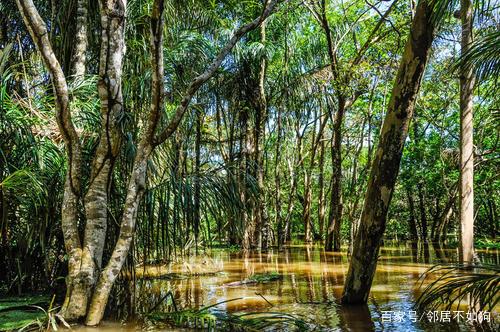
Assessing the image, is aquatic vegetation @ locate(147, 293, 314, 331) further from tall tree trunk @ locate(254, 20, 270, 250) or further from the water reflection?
tall tree trunk @ locate(254, 20, 270, 250)

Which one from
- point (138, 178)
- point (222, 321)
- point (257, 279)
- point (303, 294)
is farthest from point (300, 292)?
point (138, 178)

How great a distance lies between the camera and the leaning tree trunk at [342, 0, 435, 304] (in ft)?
15.1

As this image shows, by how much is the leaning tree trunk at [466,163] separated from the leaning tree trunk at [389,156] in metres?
1.93

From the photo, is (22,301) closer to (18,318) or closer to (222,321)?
(18,318)

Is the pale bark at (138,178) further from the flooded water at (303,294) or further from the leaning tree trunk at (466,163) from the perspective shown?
the leaning tree trunk at (466,163)

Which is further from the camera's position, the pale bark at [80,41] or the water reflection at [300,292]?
the pale bark at [80,41]

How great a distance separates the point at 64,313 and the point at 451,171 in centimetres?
1781

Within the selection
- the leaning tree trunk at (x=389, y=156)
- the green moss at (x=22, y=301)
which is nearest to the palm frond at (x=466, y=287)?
the leaning tree trunk at (x=389, y=156)

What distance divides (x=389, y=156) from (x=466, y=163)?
2406 millimetres

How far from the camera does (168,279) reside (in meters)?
7.81

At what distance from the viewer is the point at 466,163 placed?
21.1ft

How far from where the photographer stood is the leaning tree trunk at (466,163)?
619 cm

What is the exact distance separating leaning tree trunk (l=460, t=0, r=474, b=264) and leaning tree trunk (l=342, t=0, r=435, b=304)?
1926mm

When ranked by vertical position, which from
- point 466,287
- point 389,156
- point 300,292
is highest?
point 389,156
